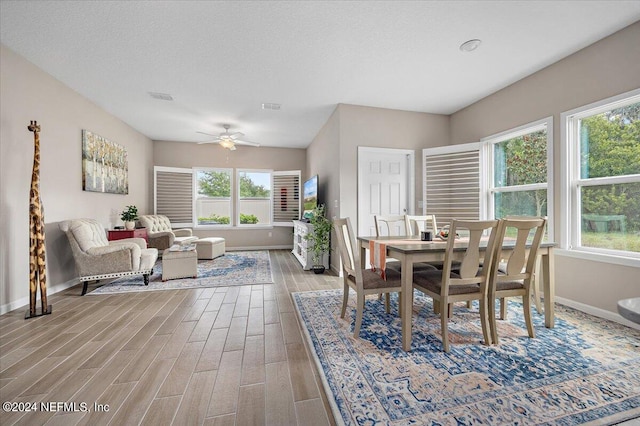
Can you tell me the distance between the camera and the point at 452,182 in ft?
14.6

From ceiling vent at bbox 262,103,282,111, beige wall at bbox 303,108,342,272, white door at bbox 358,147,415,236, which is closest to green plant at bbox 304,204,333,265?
beige wall at bbox 303,108,342,272

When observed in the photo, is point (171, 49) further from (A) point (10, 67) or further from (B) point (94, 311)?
(B) point (94, 311)

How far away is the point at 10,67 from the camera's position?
279 cm

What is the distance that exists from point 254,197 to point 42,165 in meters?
4.21

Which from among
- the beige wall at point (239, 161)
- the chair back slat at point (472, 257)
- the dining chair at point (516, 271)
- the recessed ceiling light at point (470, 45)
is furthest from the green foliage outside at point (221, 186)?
the dining chair at point (516, 271)

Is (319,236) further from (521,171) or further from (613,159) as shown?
(613,159)

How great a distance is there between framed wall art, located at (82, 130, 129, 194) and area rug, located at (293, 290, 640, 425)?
4.14 metres

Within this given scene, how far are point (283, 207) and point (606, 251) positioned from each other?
6.00 m

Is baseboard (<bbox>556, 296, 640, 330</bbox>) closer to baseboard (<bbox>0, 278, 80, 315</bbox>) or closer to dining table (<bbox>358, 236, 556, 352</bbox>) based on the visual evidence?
dining table (<bbox>358, 236, 556, 352</bbox>)

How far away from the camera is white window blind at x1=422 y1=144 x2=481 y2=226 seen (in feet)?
13.8

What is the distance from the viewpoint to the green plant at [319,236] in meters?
4.57

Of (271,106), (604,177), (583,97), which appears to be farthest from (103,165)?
(604,177)

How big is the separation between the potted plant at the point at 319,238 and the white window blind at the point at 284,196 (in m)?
2.44

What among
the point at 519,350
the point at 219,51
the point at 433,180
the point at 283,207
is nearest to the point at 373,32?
the point at 219,51
